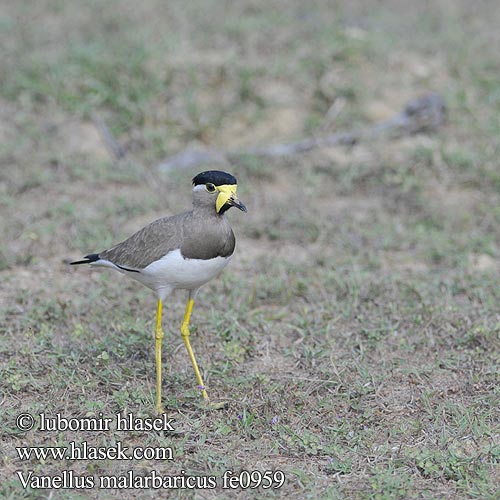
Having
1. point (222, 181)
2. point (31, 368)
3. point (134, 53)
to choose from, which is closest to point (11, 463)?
point (31, 368)

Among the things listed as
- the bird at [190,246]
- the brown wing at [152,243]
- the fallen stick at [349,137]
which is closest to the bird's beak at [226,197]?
the bird at [190,246]

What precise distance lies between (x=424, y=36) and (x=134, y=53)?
3.03m

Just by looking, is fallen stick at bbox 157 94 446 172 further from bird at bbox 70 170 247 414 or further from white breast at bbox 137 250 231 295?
white breast at bbox 137 250 231 295

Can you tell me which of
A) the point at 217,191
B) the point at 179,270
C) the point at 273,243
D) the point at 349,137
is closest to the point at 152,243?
the point at 179,270

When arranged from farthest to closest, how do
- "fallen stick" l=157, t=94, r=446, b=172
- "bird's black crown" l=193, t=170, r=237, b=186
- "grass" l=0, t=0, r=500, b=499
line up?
1. "fallen stick" l=157, t=94, r=446, b=172
2. "bird's black crown" l=193, t=170, r=237, b=186
3. "grass" l=0, t=0, r=500, b=499

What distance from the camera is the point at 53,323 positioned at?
4.55 meters

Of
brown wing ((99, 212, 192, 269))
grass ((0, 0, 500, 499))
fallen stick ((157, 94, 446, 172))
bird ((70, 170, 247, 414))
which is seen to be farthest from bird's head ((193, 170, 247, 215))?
fallen stick ((157, 94, 446, 172))

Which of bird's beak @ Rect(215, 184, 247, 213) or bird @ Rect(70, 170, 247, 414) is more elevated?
bird's beak @ Rect(215, 184, 247, 213)

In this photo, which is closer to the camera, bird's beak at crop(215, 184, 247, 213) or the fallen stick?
bird's beak at crop(215, 184, 247, 213)

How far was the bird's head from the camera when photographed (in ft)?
12.2

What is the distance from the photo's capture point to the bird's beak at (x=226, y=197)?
145 inches

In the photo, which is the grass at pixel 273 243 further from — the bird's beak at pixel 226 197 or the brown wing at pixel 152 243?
the bird's beak at pixel 226 197

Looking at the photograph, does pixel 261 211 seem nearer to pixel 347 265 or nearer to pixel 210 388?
pixel 347 265

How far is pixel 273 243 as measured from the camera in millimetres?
5684
